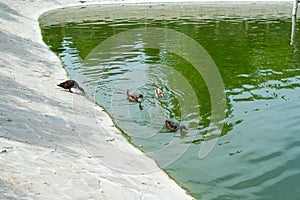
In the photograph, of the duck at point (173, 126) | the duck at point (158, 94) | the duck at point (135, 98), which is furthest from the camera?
the duck at point (158, 94)

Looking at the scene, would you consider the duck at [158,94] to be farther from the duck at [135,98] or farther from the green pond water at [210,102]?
the duck at [135,98]

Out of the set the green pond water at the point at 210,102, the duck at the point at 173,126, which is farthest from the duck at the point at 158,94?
the duck at the point at 173,126

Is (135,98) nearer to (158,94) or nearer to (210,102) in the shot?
(158,94)

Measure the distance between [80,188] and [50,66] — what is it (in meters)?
14.0

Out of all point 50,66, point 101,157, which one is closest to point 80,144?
point 101,157

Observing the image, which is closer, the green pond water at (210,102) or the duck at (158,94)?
the green pond water at (210,102)

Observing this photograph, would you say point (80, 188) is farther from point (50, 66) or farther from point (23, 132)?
point (50, 66)

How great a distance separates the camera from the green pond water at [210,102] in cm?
1129

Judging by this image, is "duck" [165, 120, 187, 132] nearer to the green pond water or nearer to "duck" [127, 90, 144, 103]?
the green pond water

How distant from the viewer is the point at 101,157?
37.4 ft

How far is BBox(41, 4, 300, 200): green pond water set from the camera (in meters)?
11.3

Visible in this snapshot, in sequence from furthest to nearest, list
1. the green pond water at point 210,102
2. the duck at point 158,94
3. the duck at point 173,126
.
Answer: the duck at point 158,94, the duck at point 173,126, the green pond water at point 210,102

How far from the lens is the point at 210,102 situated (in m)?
16.8

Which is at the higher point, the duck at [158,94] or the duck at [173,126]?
the duck at [158,94]
